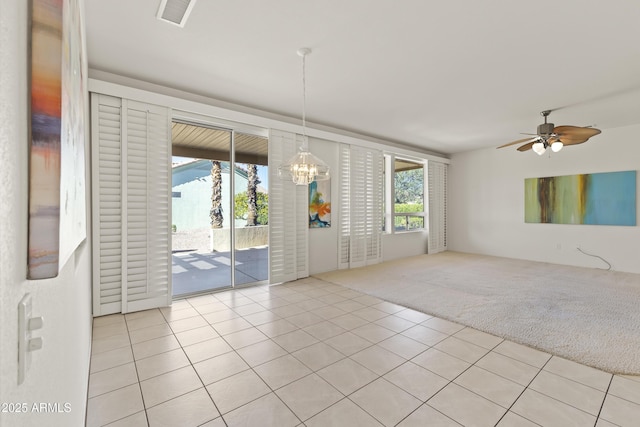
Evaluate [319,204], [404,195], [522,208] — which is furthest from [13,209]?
[522,208]

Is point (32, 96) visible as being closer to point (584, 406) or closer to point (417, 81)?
point (584, 406)

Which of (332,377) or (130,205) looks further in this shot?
(130,205)

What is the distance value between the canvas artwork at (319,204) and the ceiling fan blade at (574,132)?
342 cm

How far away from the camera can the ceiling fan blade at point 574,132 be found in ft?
11.8

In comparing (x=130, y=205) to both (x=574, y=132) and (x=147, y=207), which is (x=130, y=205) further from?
(x=574, y=132)

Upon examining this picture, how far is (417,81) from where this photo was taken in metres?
3.52

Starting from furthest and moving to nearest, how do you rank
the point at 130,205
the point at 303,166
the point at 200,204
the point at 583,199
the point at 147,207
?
the point at 583,199 < the point at 200,204 < the point at 147,207 < the point at 130,205 < the point at 303,166

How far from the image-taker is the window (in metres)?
6.65

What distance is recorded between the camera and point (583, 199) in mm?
5773

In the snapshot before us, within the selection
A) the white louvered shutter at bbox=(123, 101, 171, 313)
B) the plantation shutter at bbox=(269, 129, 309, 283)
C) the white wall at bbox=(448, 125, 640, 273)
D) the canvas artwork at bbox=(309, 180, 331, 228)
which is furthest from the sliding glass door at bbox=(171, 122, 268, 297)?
the white wall at bbox=(448, 125, 640, 273)

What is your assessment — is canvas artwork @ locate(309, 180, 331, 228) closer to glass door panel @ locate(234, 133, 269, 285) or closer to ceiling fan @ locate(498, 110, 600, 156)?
glass door panel @ locate(234, 133, 269, 285)

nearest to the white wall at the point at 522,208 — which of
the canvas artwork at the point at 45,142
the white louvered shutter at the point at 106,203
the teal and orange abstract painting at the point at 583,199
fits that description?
the teal and orange abstract painting at the point at 583,199

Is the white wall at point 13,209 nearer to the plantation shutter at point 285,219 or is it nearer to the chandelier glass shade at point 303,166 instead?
the chandelier glass shade at point 303,166

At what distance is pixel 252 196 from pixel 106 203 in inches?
73.8
